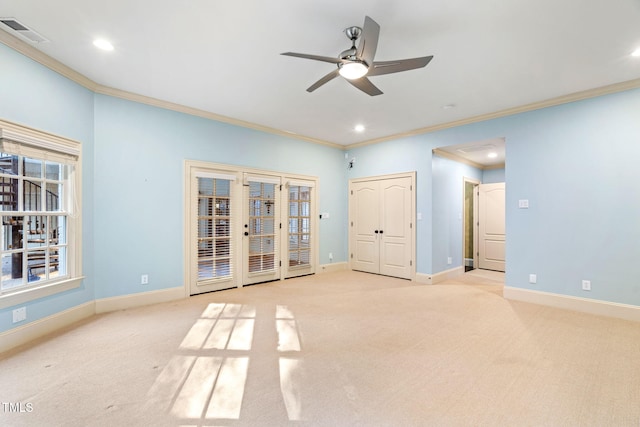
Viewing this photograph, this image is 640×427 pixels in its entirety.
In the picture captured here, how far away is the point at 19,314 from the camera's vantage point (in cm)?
280

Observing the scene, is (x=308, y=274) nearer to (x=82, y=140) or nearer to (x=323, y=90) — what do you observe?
(x=323, y=90)

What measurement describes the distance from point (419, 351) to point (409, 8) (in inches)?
117

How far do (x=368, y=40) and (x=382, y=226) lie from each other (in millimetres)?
4367

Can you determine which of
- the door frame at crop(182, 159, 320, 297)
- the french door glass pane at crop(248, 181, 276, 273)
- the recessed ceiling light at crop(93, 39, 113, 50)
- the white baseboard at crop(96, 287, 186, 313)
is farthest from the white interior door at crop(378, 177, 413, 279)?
the recessed ceiling light at crop(93, 39, 113, 50)

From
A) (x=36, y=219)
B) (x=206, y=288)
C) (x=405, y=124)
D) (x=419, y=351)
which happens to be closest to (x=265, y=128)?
(x=405, y=124)

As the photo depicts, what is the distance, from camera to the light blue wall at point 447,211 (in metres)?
5.59

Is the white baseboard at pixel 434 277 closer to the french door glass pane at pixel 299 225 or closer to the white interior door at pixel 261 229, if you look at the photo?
the french door glass pane at pixel 299 225

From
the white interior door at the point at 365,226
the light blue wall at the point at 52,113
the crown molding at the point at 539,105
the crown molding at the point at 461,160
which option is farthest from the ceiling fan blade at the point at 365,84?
the white interior door at the point at 365,226

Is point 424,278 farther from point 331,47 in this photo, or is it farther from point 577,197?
point 331,47

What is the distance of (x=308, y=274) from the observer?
6.13m

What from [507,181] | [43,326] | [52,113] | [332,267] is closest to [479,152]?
[507,181]

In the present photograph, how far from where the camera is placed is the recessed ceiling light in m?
2.75

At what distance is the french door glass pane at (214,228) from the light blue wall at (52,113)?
1387mm

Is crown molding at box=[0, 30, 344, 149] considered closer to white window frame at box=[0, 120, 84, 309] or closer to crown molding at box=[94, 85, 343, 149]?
crown molding at box=[94, 85, 343, 149]
